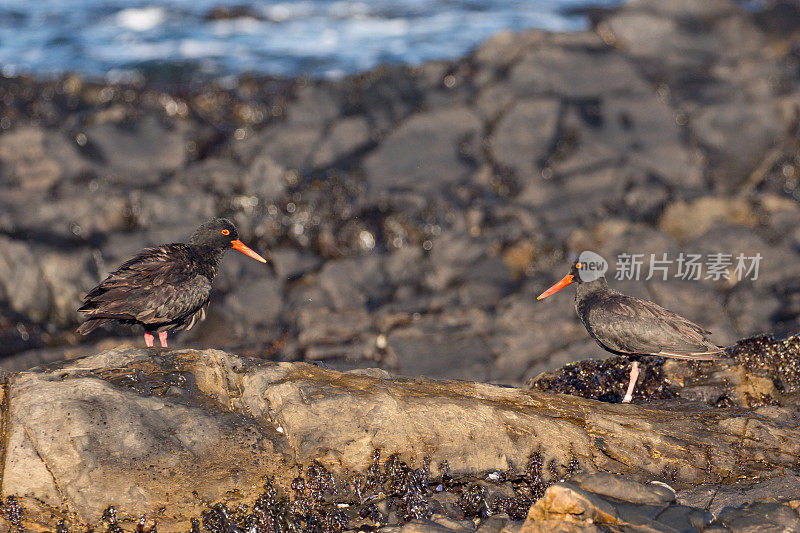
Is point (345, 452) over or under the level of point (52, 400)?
under

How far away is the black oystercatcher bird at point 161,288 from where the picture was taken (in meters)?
7.57

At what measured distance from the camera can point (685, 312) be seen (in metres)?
12.9

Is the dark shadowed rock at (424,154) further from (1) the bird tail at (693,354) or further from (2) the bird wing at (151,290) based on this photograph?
(1) the bird tail at (693,354)

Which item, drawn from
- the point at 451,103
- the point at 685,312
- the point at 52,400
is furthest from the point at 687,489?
the point at 451,103

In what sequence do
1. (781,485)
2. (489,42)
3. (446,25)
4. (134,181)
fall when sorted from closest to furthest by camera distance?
(781,485), (134,181), (489,42), (446,25)

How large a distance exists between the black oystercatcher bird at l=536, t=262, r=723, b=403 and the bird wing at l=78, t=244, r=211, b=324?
15.2 feet

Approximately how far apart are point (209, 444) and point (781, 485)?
469cm

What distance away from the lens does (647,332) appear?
7254mm

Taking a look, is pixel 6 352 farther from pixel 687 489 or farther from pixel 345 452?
pixel 687 489

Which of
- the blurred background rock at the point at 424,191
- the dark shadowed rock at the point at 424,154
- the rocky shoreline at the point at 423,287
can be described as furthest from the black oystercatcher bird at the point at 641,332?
the dark shadowed rock at the point at 424,154

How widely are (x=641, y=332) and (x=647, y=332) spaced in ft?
0.20

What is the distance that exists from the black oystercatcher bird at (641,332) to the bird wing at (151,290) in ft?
15.2

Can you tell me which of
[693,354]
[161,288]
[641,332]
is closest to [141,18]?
[161,288]

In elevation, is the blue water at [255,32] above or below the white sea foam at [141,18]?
below
